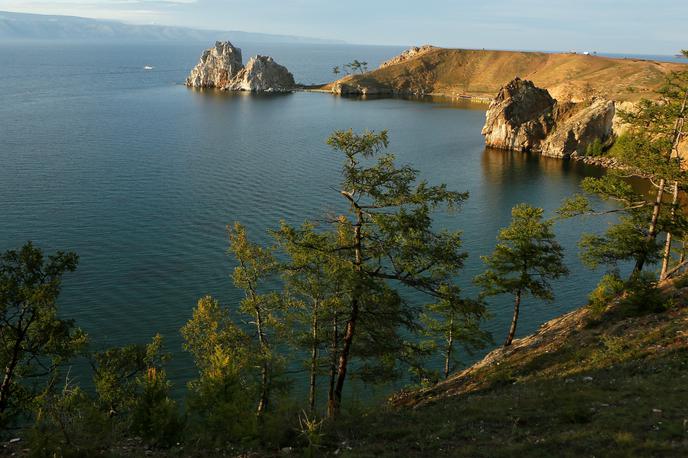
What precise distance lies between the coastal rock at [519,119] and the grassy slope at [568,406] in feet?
357

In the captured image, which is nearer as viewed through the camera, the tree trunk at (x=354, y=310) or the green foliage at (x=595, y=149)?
the tree trunk at (x=354, y=310)

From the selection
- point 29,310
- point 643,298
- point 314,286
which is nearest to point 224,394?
point 314,286

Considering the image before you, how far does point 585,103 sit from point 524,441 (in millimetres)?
133755

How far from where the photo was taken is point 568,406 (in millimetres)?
18406

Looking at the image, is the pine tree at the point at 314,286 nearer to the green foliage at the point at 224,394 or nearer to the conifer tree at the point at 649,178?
the green foliage at the point at 224,394

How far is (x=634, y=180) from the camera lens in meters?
101

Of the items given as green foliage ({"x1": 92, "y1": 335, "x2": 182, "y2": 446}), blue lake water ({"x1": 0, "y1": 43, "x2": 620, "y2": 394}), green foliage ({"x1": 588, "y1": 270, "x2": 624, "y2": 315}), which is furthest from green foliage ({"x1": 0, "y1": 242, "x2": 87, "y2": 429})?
green foliage ({"x1": 588, "y1": 270, "x2": 624, "y2": 315})

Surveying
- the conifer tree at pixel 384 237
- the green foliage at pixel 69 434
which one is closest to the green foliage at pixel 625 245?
the conifer tree at pixel 384 237

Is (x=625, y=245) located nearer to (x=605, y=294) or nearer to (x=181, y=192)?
(x=605, y=294)

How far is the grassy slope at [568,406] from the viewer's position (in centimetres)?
1554

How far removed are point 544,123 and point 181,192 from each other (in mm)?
92676

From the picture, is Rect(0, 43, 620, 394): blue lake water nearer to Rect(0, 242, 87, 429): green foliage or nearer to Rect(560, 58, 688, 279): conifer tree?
Rect(560, 58, 688, 279): conifer tree

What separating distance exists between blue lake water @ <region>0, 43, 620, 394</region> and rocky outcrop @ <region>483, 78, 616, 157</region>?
20.3ft

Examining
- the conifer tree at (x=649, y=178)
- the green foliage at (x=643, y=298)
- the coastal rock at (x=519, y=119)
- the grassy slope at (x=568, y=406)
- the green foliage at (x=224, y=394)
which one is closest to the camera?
the grassy slope at (x=568, y=406)
